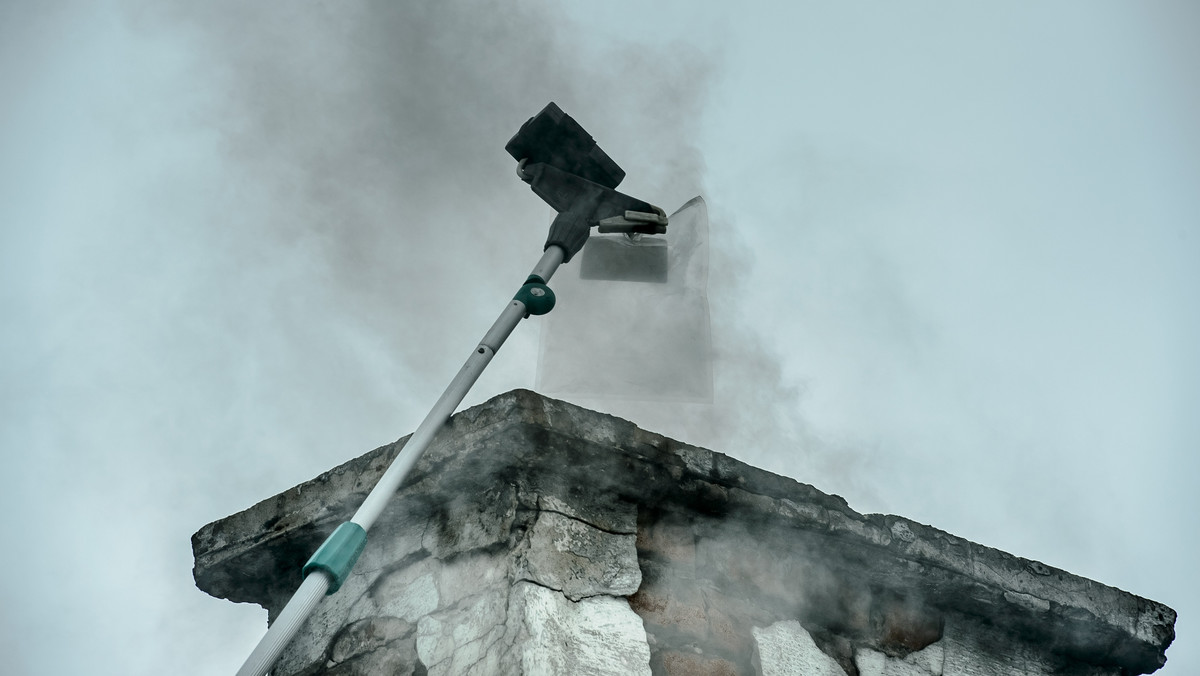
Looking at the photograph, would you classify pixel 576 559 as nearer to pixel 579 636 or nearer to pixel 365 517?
pixel 579 636

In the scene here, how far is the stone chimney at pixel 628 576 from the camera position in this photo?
254 centimetres

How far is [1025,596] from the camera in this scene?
10.1ft

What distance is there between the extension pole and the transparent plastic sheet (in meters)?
0.48

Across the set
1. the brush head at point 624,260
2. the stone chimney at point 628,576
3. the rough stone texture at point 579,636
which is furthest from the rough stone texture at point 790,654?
the brush head at point 624,260

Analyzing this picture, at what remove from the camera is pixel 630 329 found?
12.1 feet

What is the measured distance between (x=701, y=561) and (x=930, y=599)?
76 centimetres

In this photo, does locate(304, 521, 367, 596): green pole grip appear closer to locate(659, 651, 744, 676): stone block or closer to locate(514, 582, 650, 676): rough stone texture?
locate(514, 582, 650, 676): rough stone texture

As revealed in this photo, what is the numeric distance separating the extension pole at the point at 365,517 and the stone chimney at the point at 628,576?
0.10 metres

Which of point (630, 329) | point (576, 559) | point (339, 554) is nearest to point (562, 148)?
point (630, 329)

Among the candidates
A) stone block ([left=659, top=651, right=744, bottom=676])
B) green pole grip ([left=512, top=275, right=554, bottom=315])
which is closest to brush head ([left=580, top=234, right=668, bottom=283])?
green pole grip ([left=512, top=275, right=554, bottom=315])

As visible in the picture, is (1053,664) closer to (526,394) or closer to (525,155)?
(526,394)

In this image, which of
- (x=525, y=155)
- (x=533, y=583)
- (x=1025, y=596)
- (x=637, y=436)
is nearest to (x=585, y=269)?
(x=525, y=155)

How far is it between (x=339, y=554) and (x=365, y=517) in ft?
0.42

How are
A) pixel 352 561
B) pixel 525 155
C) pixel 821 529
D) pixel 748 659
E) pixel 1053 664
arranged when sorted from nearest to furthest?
pixel 352 561 → pixel 748 659 → pixel 821 529 → pixel 1053 664 → pixel 525 155
